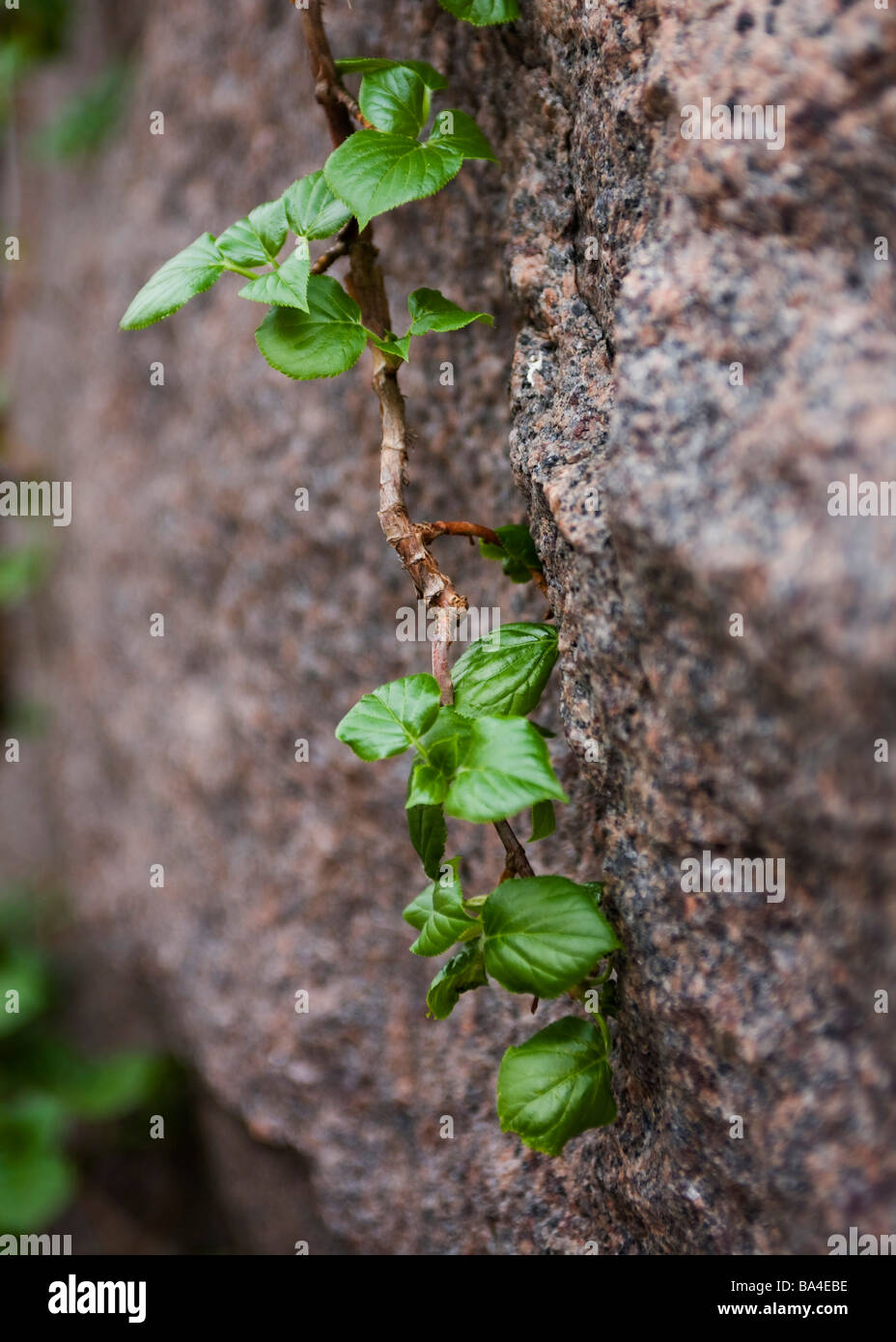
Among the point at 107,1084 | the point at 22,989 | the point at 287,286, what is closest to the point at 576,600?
the point at 287,286

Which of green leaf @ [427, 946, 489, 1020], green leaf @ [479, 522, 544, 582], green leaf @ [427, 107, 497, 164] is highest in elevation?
green leaf @ [427, 107, 497, 164]

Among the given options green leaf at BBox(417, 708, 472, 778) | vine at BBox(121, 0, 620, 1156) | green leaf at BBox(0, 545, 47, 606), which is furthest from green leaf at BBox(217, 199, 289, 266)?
green leaf at BBox(0, 545, 47, 606)

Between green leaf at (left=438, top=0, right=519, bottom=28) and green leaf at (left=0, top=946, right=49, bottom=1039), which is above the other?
green leaf at (left=438, top=0, right=519, bottom=28)

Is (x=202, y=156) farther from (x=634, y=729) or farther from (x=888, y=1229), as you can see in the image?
(x=888, y=1229)

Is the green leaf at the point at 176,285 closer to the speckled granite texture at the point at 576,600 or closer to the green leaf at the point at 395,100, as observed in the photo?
the green leaf at the point at 395,100

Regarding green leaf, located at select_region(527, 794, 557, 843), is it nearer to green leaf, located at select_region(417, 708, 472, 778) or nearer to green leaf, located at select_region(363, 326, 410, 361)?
green leaf, located at select_region(417, 708, 472, 778)

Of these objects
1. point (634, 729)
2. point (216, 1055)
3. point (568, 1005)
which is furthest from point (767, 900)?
point (216, 1055)
